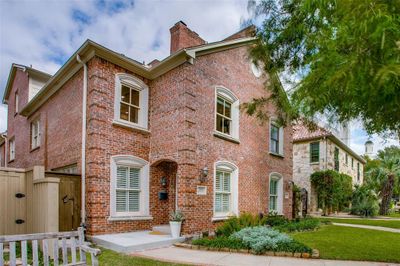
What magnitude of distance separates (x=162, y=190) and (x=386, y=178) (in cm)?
2208

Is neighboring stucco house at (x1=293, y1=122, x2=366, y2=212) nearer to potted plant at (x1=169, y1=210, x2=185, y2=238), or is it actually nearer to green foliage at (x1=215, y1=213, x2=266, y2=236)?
green foliage at (x1=215, y1=213, x2=266, y2=236)

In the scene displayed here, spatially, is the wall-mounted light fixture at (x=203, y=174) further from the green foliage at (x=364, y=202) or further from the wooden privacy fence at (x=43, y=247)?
the green foliage at (x=364, y=202)

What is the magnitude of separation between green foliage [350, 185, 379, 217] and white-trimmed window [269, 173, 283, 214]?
34.1 ft

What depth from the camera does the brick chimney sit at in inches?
492

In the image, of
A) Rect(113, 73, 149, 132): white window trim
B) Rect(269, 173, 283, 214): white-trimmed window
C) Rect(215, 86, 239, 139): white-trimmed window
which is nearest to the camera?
Rect(113, 73, 149, 132): white window trim

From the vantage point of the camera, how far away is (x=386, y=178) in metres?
25.7

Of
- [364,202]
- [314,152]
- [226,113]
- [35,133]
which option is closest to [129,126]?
[226,113]

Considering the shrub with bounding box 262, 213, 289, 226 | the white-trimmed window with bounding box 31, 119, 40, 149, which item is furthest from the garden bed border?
the white-trimmed window with bounding box 31, 119, 40, 149

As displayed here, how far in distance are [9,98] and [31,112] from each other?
699 centimetres

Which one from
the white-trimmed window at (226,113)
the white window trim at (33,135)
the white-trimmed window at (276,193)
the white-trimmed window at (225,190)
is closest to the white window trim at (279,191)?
the white-trimmed window at (276,193)

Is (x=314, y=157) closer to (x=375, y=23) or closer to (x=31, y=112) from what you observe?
(x=31, y=112)

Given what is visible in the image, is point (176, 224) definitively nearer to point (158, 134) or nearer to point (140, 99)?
point (158, 134)

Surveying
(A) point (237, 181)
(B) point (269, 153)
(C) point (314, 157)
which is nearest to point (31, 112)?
(A) point (237, 181)

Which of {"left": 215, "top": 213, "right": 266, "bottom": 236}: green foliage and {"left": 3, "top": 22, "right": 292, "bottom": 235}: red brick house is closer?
{"left": 3, "top": 22, "right": 292, "bottom": 235}: red brick house
